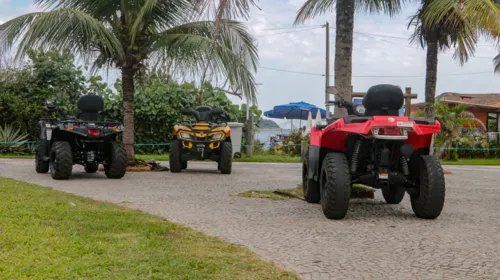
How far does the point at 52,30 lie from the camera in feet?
40.8

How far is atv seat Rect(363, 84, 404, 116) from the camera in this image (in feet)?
23.8

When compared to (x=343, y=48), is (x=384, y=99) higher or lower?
lower

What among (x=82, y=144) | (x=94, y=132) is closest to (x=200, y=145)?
(x=82, y=144)

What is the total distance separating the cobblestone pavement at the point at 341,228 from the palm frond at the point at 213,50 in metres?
3.19

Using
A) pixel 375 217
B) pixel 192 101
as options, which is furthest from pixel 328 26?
pixel 375 217

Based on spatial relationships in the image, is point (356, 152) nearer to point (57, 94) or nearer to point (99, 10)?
point (99, 10)

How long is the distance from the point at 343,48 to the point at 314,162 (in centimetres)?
268

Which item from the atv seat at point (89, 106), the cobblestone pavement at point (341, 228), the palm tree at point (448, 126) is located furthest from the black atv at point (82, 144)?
the palm tree at point (448, 126)

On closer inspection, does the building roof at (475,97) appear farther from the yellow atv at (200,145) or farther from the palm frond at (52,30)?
the palm frond at (52,30)

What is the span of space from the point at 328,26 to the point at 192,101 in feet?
46.5

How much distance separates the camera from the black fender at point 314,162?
7961 mm

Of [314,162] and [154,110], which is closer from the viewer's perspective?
[314,162]

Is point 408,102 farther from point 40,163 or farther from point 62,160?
point 40,163

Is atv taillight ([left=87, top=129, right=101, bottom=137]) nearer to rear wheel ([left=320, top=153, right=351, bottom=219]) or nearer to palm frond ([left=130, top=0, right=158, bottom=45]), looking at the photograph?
palm frond ([left=130, top=0, right=158, bottom=45])
